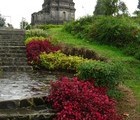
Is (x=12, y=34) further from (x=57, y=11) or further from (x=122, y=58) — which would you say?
(x=57, y=11)

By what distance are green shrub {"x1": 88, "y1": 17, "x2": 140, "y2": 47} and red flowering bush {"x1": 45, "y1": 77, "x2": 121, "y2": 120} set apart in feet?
25.4

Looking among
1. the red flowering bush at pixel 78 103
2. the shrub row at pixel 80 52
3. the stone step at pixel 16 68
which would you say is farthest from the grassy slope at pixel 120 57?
the stone step at pixel 16 68

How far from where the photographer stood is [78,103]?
28.6 feet

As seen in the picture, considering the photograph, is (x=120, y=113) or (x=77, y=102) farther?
(x=120, y=113)

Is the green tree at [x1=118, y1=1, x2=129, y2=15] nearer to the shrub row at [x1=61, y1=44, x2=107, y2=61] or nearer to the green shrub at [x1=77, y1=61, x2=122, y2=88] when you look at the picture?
the shrub row at [x1=61, y1=44, x2=107, y2=61]

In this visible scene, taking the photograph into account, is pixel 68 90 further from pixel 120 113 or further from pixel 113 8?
pixel 113 8

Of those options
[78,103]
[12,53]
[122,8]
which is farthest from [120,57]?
[122,8]

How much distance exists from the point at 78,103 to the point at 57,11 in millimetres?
38240

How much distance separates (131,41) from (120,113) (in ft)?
24.8

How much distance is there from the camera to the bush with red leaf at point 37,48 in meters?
15.9

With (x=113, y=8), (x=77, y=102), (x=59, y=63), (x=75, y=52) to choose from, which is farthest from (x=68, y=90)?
(x=113, y=8)

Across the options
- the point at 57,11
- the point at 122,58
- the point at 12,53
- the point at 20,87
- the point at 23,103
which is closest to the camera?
the point at 23,103

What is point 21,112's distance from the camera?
8.69 meters

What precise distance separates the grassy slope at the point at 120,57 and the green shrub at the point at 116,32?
1.64 ft
